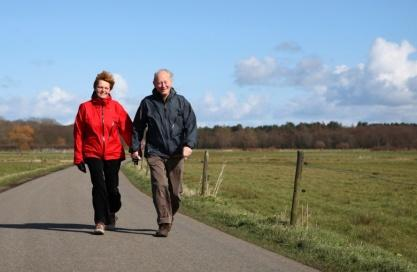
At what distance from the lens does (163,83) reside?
7.96 m

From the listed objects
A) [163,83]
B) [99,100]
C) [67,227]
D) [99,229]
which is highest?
[163,83]

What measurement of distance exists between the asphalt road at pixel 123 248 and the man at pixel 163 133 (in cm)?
60

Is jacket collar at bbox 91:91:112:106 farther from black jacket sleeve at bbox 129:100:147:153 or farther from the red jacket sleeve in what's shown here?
black jacket sleeve at bbox 129:100:147:153

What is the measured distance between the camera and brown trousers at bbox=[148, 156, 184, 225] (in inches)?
320

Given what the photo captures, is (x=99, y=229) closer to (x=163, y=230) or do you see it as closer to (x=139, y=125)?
(x=163, y=230)

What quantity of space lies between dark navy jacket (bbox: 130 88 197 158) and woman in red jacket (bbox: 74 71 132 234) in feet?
1.13

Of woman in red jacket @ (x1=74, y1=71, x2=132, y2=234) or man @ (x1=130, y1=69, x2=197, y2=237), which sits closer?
man @ (x1=130, y1=69, x2=197, y2=237)

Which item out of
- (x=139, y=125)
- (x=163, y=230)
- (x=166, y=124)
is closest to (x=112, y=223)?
(x=163, y=230)

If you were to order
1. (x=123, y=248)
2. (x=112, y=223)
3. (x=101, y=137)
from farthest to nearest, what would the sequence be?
(x=112, y=223) < (x=101, y=137) < (x=123, y=248)

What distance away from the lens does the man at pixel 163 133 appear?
805cm

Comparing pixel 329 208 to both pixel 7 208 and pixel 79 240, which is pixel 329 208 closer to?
pixel 7 208

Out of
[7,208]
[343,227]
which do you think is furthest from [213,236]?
[343,227]

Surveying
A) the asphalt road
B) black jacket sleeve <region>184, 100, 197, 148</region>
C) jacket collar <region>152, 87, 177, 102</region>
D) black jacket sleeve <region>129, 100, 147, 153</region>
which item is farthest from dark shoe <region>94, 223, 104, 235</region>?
jacket collar <region>152, 87, 177, 102</region>

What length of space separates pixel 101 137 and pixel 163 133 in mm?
898
